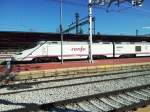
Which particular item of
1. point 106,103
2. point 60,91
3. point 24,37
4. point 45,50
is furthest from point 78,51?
point 106,103

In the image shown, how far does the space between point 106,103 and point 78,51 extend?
29052 millimetres

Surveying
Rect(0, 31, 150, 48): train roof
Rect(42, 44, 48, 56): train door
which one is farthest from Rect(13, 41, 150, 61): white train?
Rect(0, 31, 150, 48): train roof

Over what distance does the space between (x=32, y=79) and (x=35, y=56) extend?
1551cm

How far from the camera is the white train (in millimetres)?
35656

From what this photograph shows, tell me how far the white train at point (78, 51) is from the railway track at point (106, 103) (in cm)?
2232

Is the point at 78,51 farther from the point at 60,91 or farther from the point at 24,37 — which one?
the point at 60,91

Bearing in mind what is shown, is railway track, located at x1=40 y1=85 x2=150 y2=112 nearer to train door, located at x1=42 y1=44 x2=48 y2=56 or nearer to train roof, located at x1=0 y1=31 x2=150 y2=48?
train door, located at x1=42 y1=44 x2=48 y2=56

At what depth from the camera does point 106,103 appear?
40.2ft

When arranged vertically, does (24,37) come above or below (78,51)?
above

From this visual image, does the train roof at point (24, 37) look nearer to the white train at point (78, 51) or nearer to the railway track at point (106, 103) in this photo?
the white train at point (78, 51)

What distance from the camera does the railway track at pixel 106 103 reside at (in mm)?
11203

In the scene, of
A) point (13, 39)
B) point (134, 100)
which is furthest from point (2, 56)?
point (134, 100)

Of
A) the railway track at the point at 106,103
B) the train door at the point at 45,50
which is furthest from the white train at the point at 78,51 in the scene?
the railway track at the point at 106,103

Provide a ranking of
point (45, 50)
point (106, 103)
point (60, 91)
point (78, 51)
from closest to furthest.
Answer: point (106, 103) → point (60, 91) → point (45, 50) → point (78, 51)
